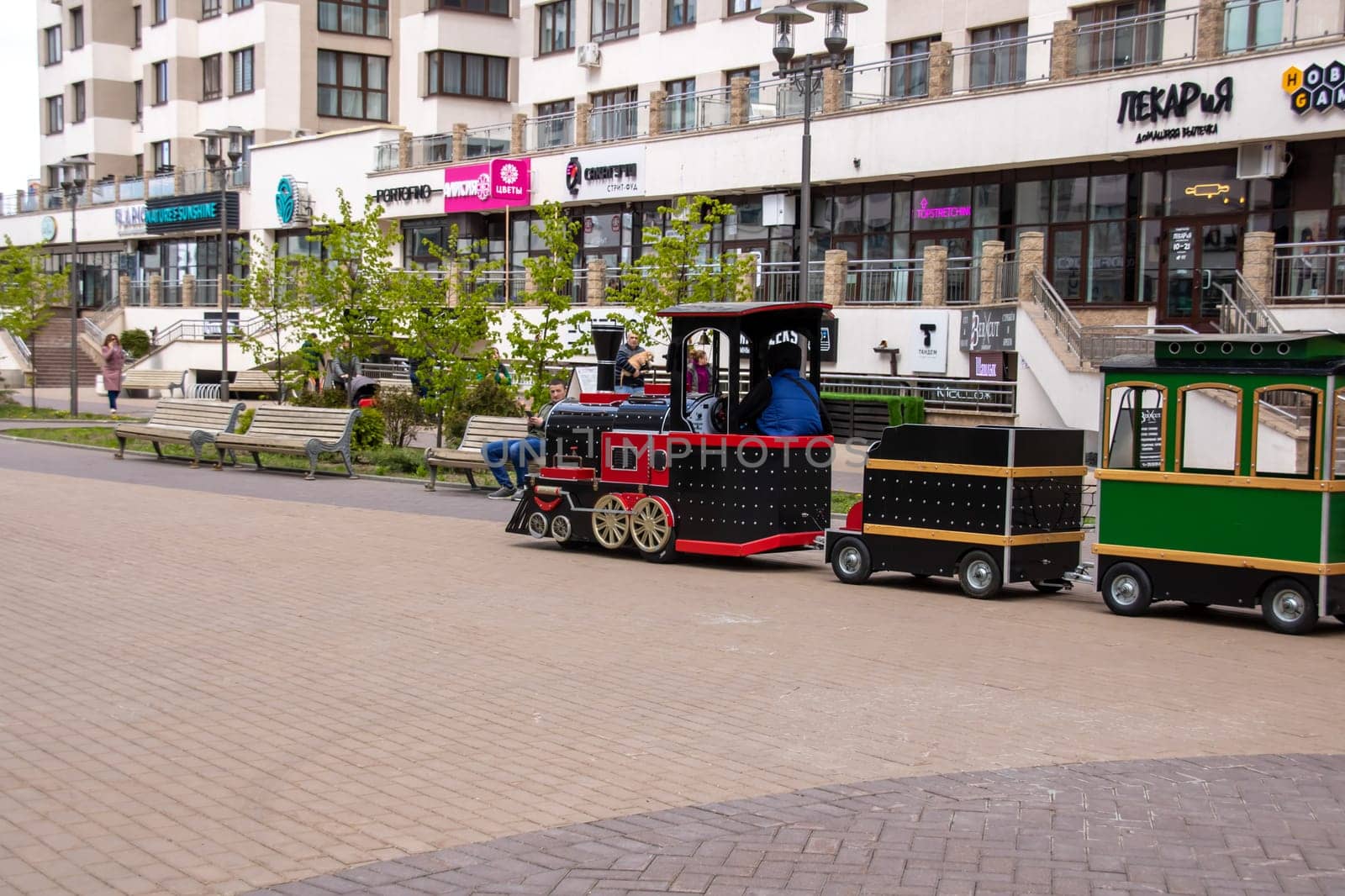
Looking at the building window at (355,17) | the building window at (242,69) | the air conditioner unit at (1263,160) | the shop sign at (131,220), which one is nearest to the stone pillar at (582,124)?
the building window at (355,17)

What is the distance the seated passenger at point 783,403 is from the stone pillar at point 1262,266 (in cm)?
1421

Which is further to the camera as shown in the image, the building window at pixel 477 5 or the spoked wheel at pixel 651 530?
the building window at pixel 477 5

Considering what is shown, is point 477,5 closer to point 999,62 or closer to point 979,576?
point 999,62

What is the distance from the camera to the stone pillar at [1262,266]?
25.0 metres

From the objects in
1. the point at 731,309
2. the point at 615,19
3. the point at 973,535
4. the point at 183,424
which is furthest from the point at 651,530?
the point at 615,19

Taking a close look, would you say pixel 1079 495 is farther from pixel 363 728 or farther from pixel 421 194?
pixel 421 194

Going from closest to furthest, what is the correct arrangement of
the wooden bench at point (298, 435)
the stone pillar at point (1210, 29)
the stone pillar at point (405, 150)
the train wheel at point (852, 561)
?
1. the train wheel at point (852, 561)
2. the wooden bench at point (298, 435)
3. the stone pillar at point (1210, 29)
4. the stone pillar at point (405, 150)

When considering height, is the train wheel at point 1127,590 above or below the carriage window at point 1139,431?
below

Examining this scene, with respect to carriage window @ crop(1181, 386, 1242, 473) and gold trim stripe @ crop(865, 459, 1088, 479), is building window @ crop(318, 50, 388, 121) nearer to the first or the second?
gold trim stripe @ crop(865, 459, 1088, 479)

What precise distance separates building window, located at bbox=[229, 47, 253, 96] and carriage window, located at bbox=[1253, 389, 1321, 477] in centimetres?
5360

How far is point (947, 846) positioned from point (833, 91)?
30.9 meters

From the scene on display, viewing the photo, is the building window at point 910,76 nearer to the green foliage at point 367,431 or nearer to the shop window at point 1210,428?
the green foliage at point 367,431

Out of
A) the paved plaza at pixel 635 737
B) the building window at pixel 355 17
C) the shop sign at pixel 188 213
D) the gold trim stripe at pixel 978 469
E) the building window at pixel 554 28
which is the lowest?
the paved plaza at pixel 635 737

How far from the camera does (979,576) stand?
40.0 feet
